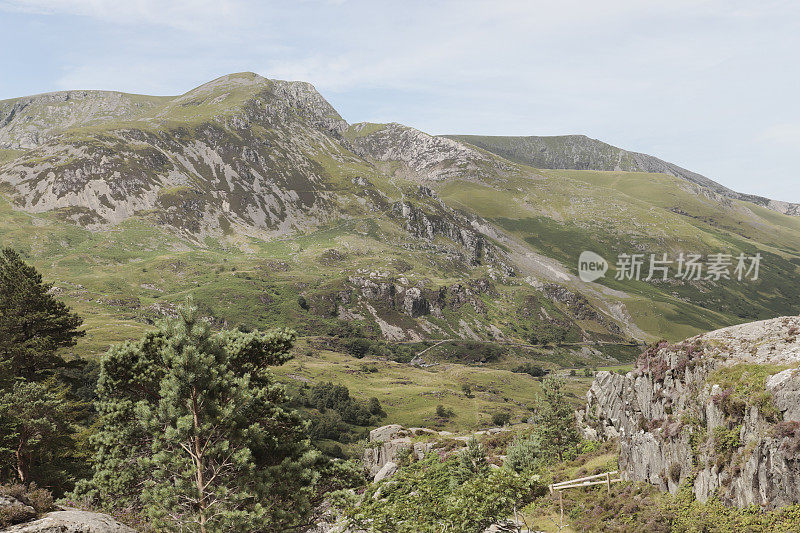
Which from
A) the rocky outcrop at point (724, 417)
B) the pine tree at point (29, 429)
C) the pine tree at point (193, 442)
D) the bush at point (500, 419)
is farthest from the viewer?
the bush at point (500, 419)

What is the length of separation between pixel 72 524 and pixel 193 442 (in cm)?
526

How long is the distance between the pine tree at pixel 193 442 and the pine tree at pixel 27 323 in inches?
1373

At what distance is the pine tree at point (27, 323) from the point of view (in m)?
48.2

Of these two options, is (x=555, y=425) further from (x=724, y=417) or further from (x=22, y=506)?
(x=22, y=506)

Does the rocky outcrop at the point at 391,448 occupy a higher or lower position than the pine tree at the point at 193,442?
lower

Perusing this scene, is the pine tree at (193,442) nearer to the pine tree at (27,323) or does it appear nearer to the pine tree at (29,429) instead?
the pine tree at (29,429)

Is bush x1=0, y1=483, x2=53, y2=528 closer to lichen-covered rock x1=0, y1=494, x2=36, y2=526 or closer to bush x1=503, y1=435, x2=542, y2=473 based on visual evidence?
lichen-covered rock x1=0, y1=494, x2=36, y2=526

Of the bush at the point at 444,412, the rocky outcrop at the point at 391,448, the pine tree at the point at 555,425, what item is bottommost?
the bush at the point at 444,412

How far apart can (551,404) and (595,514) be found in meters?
35.0

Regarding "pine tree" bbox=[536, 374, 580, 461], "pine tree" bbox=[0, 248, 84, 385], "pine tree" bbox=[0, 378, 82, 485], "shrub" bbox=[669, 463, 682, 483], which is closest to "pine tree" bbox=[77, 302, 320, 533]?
"pine tree" bbox=[0, 378, 82, 485]

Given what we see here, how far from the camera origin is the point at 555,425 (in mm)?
73750

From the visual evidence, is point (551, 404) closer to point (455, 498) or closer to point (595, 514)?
point (595, 514)

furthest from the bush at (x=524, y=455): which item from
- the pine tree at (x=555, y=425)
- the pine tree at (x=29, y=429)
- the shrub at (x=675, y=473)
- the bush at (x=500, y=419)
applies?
the bush at (x=500, y=419)

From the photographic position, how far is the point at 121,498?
22391 mm
